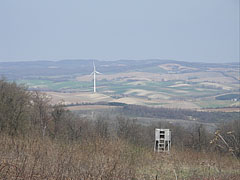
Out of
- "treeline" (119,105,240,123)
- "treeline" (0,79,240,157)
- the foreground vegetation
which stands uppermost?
the foreground vegetation

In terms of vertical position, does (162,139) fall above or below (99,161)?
below

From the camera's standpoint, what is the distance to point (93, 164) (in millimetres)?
12055

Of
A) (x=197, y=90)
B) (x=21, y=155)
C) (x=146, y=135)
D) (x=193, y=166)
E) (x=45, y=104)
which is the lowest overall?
(x=197, y=90)

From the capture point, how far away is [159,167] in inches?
575

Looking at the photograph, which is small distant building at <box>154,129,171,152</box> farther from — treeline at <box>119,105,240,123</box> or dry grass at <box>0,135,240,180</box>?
treeline at <box>119,105,240,123</box>

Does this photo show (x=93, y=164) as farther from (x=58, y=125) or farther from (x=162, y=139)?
(x=58, y=125)

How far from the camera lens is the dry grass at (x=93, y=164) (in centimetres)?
1024

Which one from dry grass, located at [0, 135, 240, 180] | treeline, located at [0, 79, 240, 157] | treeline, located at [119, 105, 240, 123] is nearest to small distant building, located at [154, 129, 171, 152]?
treeline, located at [0, 79, 240, 157]

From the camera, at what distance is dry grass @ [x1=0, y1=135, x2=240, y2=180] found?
10.2 m

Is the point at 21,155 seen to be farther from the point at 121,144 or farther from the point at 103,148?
the point at 121,144

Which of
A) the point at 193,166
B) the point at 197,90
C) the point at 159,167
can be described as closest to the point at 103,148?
the point at 159,167

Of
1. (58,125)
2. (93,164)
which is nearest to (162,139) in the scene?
(93,164)

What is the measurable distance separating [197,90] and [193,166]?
601 feet

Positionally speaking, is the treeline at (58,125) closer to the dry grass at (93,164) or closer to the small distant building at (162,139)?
the small distant building at (162,139)
